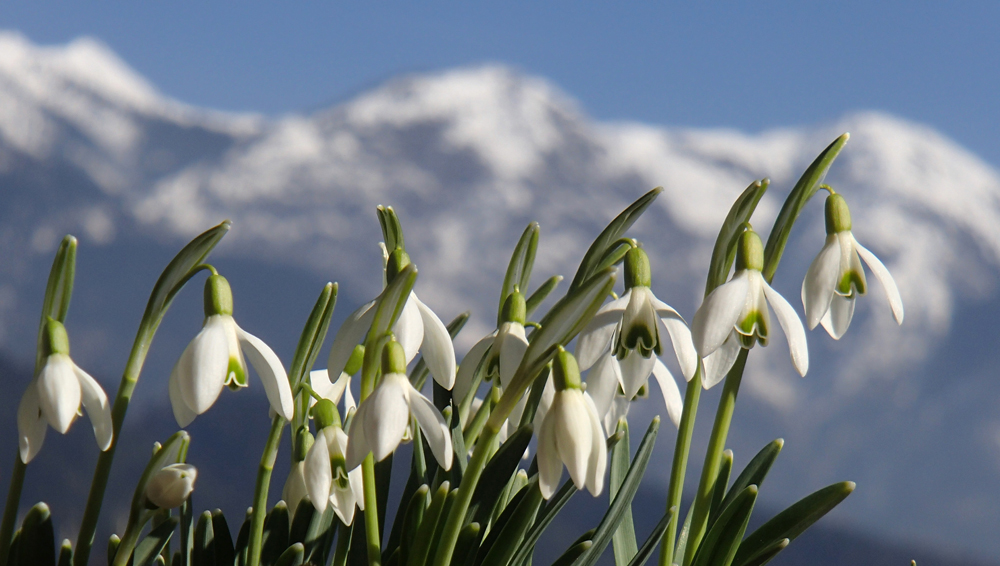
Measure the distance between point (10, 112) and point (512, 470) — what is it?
13.2 metres

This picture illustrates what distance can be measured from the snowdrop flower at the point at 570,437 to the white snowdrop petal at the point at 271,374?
150 millimetres

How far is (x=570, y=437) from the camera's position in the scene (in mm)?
354

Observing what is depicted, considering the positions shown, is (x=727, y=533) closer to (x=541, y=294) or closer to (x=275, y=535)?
(x=541, y=294)

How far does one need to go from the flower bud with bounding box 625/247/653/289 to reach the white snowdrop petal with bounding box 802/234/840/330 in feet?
0.38

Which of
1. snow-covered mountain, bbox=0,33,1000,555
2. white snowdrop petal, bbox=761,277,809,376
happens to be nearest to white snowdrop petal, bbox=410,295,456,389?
white snowdrop petal, bbox=761,277,809,376

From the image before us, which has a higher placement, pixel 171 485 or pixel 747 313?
pixel 747 313

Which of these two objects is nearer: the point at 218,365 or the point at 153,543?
the point at 218,365

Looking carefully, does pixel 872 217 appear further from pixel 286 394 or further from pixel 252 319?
pixel 286 394

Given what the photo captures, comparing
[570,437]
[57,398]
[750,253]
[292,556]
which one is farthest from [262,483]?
[750,253]

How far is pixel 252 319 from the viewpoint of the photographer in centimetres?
1278

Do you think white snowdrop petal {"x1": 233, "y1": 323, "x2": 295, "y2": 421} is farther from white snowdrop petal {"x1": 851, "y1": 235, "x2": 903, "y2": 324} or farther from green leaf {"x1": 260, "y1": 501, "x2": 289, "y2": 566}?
white snowdrop petal {"x1": 851, "y1": 235, "x2": 903, "y2": 324}

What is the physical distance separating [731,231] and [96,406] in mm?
413

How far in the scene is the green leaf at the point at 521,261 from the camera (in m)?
0.53

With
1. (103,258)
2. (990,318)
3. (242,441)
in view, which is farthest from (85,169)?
(990,318)
